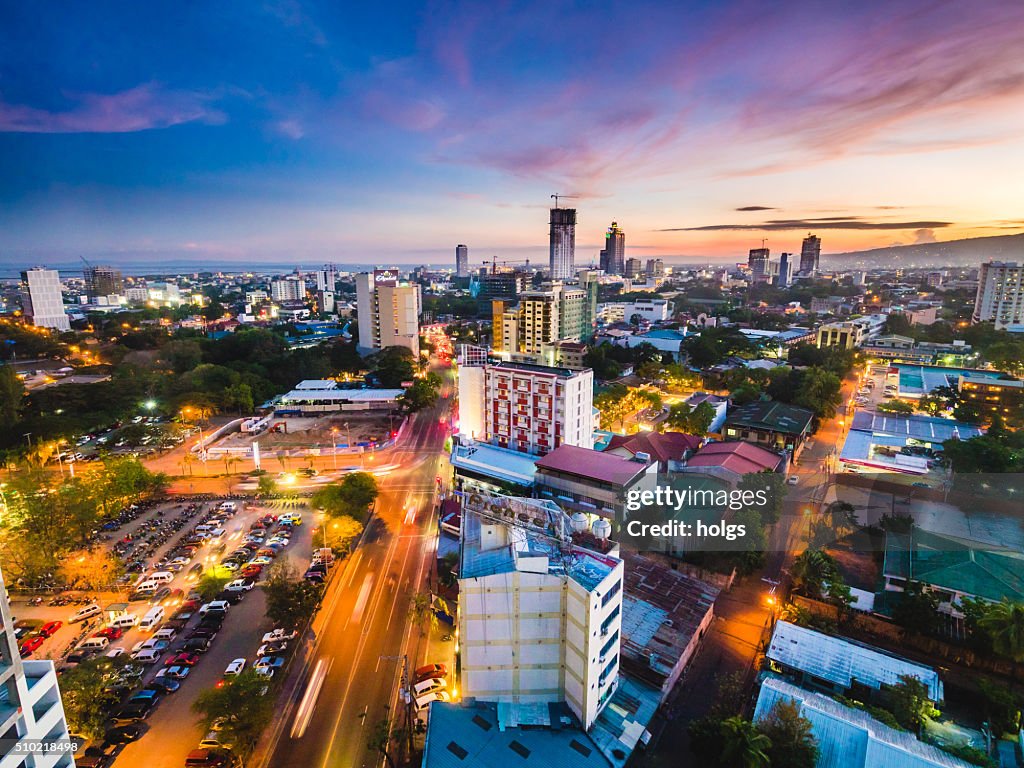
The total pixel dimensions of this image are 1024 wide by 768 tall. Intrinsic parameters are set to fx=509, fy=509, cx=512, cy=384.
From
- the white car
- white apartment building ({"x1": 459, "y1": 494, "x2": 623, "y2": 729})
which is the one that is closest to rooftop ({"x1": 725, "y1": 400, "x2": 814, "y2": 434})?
white apartment building ({"x1": 459, "y1": 494, "x2": 623, "y2": 729})

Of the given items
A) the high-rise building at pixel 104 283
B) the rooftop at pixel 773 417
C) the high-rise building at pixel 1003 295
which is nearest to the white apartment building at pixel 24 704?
the rooftop at pixel 773 417

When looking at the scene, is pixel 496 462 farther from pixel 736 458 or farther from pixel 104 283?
pixel 104 283

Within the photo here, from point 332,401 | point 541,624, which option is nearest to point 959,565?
point 541,624

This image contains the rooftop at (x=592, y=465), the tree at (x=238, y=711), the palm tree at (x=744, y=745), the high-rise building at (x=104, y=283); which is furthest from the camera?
the high-rise building at (x=104, y=283)

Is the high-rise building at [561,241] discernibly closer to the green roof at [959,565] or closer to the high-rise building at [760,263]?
the high-rise building at [760,263]

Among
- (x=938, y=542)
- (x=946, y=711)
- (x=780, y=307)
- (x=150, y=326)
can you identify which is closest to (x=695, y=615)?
(x=946, y=711)

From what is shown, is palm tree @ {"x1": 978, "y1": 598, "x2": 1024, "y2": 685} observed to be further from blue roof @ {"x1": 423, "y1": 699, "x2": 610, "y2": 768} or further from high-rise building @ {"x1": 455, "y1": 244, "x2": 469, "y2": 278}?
high-rise building @ {"x1": 455, "y1": 244, "x2": 469, "y2": 278}
